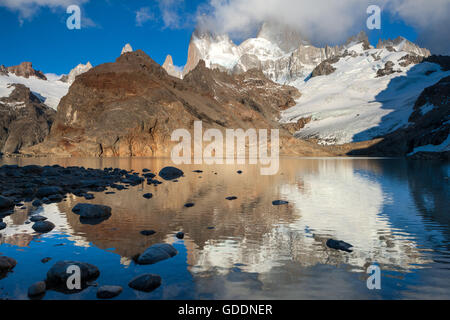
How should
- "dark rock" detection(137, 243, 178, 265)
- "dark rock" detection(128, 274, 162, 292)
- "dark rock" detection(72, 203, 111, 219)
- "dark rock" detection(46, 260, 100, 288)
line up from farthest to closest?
"dark rock" detection(72, 203, 111, 219)
"dark rock" detection(137, 243, 178, 265)
"dark rock" detection(46, 260, 100, 288)
"dark rock" detection(128, 274, 162, 292)

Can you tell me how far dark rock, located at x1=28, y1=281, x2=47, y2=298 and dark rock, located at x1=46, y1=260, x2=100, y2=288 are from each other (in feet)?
0.93

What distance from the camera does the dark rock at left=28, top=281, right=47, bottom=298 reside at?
198 inches

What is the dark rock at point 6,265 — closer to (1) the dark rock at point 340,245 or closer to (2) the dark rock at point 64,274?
(2) the dark rock at point 64,274

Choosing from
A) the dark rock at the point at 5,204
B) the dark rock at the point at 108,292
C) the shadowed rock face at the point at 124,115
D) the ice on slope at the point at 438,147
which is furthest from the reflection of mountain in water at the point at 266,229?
the shadowed rock face at the point at 124,115

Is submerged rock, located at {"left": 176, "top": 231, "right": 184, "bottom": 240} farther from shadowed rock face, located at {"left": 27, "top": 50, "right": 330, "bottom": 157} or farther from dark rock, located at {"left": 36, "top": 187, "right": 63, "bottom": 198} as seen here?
shadowed rock face, located at {"left": 27, "top": 50, "right": 330, "bottom": 157}

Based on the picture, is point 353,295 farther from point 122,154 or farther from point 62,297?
point 122,154

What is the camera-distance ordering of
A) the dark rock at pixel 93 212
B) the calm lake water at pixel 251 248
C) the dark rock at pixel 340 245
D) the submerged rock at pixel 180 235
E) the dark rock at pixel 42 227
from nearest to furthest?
the calm lake water at pixel 251 248 < the dark rock at pixel 340 245 < the submerged rock at pixel 180 235 < the dark rock at pixel 42 227 < the dark rock at pixel 93 212

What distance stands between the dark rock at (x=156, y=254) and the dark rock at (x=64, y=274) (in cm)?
100

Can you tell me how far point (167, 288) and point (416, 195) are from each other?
17427 millimetres

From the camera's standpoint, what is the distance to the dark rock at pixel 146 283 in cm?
532

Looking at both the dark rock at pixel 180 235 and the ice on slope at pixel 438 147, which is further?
the ice on slope at pixel 438 147

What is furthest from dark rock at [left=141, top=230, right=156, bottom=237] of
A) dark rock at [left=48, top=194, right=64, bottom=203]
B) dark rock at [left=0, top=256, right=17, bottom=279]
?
dark rock at [left=48, top=194, right=64, bottom=203]

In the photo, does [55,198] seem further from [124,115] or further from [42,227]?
[124,115]
